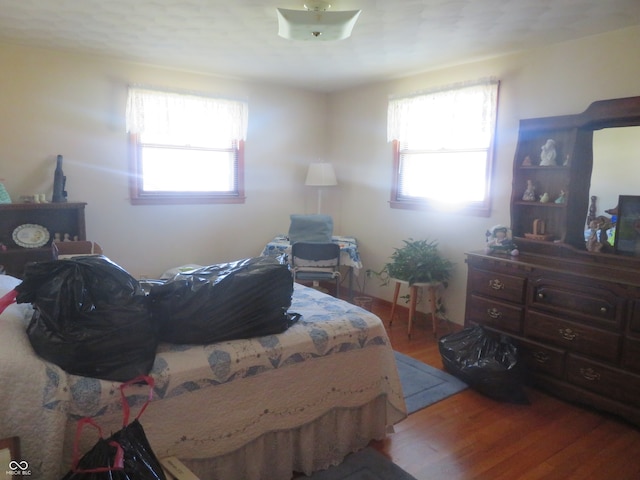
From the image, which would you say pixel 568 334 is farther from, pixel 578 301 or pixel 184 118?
pixel 184 118

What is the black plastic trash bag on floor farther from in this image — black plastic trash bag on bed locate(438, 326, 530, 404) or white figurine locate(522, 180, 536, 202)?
white figurine locate(522, 180, 536, 202)

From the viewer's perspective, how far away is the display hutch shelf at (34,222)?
3328 mm

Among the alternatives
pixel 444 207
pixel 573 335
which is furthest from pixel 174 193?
pixel 573 335

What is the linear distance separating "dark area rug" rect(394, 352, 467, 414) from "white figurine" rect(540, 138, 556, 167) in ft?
5.49

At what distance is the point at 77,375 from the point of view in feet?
4.67

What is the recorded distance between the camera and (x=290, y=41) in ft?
10.5

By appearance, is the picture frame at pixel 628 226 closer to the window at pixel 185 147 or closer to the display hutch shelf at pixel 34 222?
the window at pixel 185 147

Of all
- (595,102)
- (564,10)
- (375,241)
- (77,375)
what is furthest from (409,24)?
(77,375)

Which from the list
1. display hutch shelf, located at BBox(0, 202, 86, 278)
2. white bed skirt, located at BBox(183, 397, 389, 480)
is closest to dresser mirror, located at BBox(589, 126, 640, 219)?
white bed skirt, located at BBox(183, 397, 389, 480)

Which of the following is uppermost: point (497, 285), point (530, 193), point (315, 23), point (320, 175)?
point (315, 23)

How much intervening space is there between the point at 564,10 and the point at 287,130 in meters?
2.99

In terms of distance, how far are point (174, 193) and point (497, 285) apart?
3.05 meters

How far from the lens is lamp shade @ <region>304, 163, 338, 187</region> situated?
190 inches

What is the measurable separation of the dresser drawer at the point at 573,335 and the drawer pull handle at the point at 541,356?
0.09m
